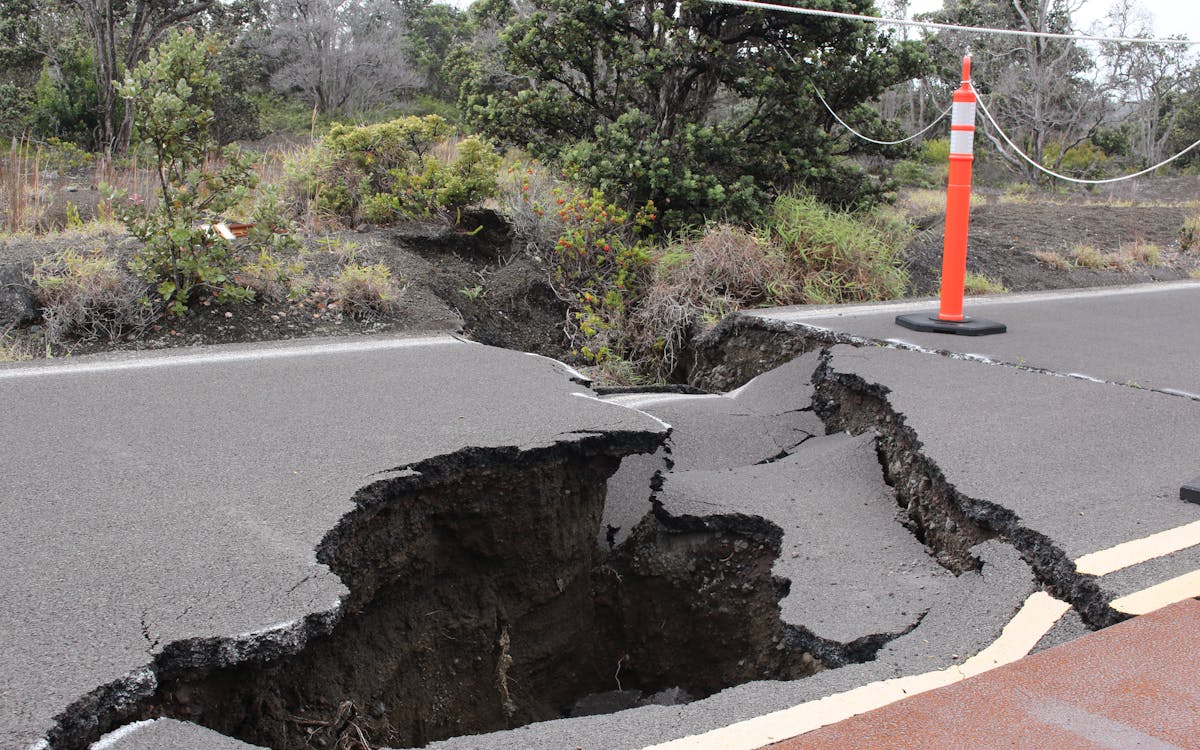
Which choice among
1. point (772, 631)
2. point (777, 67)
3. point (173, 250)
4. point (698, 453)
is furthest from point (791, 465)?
point (777, 67)

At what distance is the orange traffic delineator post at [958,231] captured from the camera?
21.7ft

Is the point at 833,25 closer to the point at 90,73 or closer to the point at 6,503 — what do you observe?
the point at 6,503

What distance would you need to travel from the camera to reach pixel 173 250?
6.84 m

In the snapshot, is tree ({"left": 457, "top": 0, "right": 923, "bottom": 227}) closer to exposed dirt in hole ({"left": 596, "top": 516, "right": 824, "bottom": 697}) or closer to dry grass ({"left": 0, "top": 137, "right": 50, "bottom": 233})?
dry grass ({"left": 0, "top": 137, "right": 50, "bottom": 233})

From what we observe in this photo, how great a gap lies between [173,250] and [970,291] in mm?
7334

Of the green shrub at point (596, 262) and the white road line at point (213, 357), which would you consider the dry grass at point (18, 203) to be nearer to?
the white road line at point (213, 357)

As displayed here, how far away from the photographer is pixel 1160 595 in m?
3.00

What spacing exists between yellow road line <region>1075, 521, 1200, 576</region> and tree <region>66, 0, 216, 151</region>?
54.5 ft

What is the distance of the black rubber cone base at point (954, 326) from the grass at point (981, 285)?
292 cm

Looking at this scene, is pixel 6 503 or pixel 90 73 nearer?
pixel 6 503

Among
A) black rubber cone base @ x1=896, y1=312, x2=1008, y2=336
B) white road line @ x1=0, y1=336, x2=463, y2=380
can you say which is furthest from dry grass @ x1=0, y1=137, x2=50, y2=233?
black rubber cone base @ x1=896, y1=312, x2=1008, y2=336

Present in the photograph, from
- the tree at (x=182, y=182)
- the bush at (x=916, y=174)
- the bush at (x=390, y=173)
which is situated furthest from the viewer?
the bush at (x=916, y=174)

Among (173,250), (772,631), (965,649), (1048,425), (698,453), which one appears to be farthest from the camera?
(173,250)

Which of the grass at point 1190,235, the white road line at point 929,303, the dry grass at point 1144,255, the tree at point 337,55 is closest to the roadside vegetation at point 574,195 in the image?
the dry grass at point 1144,255
